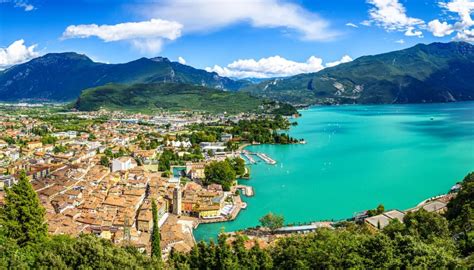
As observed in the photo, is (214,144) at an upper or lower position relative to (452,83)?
lower

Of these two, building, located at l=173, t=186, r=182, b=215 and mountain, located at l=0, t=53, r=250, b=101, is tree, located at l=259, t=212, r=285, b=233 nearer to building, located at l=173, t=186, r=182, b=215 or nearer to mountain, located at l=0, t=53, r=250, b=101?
building, located at l=173, t=186, r=182, b=215

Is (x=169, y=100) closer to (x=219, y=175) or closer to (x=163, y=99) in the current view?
(x=163, y=99)

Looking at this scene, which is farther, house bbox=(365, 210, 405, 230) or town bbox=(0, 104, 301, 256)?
town bbox=(0, 104, 301, 256)

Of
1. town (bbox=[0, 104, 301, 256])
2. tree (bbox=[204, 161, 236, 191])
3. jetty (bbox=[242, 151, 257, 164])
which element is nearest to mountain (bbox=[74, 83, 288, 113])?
town (bbox=[0, 104, 301, 256])

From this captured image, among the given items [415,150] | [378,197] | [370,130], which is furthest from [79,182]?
[370,130]

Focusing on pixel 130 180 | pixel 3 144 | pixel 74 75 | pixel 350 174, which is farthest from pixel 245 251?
pixel 74 75

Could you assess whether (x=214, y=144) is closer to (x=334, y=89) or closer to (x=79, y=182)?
(x=79, y=182)

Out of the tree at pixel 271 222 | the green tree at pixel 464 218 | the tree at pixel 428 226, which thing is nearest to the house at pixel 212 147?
the tree at pixel 271 222
